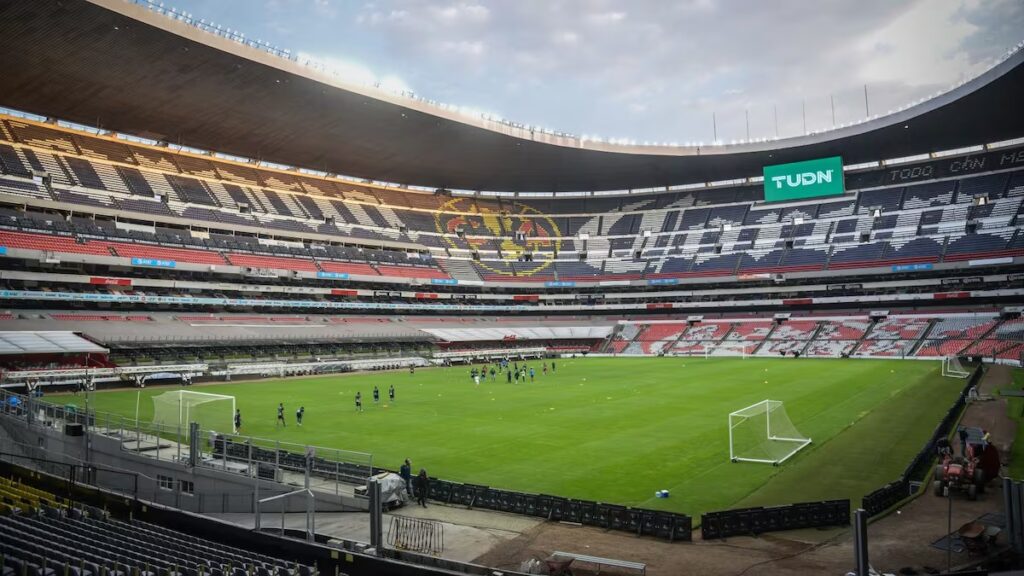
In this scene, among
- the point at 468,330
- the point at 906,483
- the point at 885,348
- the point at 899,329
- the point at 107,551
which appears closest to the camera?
the point at 107,551

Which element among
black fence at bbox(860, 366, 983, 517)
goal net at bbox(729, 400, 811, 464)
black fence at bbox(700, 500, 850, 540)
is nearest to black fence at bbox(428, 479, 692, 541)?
black fence at bbox(700, 500, 850, 540)

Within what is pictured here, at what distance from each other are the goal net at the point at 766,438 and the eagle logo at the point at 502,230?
64.2 metres

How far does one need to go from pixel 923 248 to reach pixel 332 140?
63488 millimetres

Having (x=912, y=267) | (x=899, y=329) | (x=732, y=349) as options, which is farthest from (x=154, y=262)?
(x=912, y=267)

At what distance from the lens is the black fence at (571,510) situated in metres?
13.8

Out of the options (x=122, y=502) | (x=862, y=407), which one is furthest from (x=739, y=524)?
(x=862, y=407)

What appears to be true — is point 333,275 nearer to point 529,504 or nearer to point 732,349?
point 732,349

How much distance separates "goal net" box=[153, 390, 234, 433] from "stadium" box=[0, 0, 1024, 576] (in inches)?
5.7

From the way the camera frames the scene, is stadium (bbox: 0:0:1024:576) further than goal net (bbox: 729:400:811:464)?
No

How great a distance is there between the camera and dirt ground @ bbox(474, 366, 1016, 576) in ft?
38.9

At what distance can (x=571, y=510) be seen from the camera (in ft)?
49.4

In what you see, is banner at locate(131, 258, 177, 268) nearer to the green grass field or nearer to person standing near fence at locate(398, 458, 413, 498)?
the green grass field

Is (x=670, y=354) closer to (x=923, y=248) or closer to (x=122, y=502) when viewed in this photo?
(x=923, y=248)

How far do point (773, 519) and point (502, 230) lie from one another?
7989 centimetres
